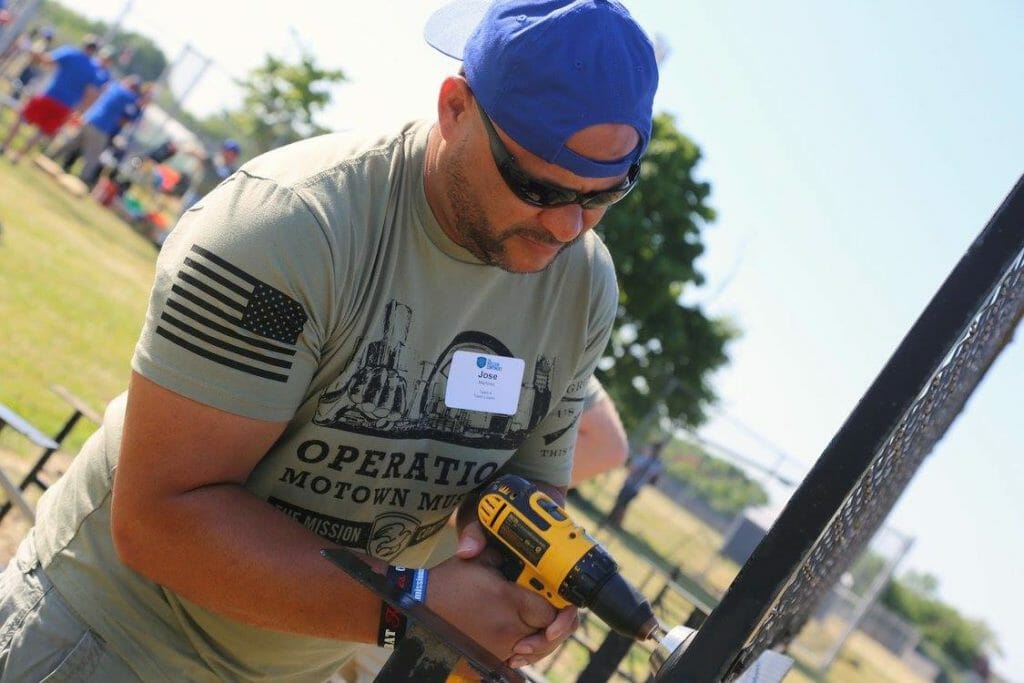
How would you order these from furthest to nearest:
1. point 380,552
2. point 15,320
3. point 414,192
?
point 15,320 < point 380,552 < point 414,192

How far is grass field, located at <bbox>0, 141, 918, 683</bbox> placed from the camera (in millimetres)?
7473

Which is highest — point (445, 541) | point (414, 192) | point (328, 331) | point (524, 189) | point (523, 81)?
point (523, 81)

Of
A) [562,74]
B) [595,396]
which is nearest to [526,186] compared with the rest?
[562,74]

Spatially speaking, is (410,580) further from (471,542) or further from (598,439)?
(598,439)

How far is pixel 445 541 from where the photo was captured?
2.93 m

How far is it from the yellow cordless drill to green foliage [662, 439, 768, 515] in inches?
766

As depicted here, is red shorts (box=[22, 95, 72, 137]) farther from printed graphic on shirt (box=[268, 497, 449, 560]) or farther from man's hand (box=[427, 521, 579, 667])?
man's hand (box=[427, 521, 579, 667])

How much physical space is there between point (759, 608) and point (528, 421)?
4.31 ft

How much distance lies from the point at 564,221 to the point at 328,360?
603 millimetres

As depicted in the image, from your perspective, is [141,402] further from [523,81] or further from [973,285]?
[973,285]

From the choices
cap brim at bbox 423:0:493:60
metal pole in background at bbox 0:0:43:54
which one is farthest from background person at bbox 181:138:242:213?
cap brim at bbox 423:0:493:60

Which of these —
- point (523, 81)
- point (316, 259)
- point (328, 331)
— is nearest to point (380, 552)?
point (328, 331)

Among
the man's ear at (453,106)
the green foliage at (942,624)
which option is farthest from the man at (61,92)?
the green foliage at (942,624)

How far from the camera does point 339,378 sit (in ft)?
6.85
